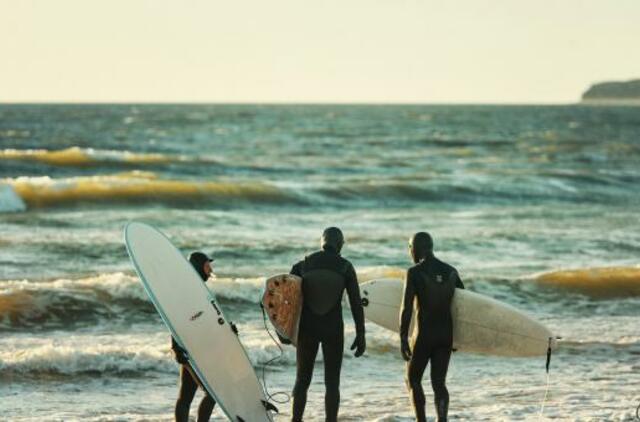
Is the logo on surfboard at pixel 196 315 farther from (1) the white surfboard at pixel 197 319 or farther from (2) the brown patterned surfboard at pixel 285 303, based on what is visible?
(2) the brown patterned surfboard at pixel 285 303

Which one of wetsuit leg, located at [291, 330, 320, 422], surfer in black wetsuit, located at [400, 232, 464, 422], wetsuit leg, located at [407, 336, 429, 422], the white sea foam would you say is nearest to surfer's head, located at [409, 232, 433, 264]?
surfer in black wetsuit, located at [400, 232, 464, 422]

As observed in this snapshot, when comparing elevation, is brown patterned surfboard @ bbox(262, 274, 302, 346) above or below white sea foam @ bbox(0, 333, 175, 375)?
above

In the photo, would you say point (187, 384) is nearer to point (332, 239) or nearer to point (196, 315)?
point (196, 315)

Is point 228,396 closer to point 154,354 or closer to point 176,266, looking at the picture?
point 176,266

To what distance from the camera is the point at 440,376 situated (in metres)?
8.13

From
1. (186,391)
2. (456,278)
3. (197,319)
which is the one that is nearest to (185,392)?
(186,391)

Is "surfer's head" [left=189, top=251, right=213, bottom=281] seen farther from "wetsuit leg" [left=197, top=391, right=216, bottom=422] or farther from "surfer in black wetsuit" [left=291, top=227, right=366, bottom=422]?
"wetsuit leg" [left=197, top=391, right=216, bottom=422]

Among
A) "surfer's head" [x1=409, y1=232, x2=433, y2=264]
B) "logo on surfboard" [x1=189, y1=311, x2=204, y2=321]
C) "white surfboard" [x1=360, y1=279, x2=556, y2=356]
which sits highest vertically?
"surfer's head" [x1=409, y1=232, x2=433, y2=264]

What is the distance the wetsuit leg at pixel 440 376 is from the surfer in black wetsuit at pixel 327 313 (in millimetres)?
549

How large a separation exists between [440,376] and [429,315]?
1.50ft

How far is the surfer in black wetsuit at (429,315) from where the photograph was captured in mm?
8023

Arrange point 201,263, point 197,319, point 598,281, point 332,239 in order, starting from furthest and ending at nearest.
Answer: point 598,281
point 197,319
point 201,263
point 332,239

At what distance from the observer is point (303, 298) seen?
8102mm

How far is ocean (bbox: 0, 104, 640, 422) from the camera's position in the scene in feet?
35.9
